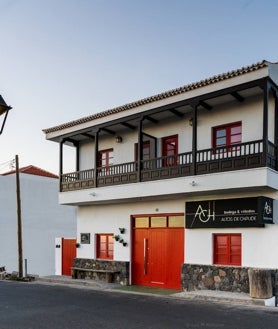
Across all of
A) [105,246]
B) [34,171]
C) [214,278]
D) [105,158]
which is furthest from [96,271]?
[34,171]

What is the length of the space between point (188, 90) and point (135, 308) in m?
7.80

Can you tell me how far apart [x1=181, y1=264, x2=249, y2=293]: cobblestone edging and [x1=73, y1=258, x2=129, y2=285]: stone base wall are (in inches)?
128

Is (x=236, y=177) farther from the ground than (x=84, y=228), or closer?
farther from the ground

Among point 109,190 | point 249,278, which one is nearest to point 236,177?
point 249,278

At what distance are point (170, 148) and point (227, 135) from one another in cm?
283

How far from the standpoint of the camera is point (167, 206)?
17375 mm

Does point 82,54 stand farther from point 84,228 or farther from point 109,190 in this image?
point 84,228

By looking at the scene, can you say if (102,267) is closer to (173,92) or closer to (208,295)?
(208,295)

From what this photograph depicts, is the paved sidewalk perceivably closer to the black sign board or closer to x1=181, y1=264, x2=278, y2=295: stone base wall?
x1=181, y1=264, x2=278, y2=295: stone base wall

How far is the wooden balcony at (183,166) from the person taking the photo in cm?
1403

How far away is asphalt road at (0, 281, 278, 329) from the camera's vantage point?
33.3ft

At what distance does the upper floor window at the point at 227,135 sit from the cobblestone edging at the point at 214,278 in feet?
15.0

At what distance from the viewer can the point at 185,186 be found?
605 inches

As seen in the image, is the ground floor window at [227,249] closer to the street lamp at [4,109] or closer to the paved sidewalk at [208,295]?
the paved sidewalk at [208,295]
